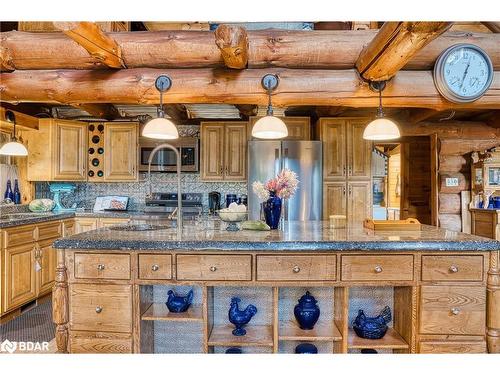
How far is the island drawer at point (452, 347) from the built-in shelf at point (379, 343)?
0.36 feet

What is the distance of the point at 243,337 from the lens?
2203 mm

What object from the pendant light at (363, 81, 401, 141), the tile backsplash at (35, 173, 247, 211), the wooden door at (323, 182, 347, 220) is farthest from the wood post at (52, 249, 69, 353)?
the wooden door at (323, 182, 347, 220)

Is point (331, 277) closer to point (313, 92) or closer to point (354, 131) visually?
point (313, 92)

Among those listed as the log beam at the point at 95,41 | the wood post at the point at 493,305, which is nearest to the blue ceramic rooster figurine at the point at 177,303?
the log beam at the point at 95,41

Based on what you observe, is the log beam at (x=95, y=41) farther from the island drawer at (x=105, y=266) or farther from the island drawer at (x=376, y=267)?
the island drawer at (x=376, y=267)

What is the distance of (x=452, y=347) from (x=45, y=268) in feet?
12.6

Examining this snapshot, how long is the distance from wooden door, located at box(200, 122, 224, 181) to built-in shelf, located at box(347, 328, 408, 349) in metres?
3.07

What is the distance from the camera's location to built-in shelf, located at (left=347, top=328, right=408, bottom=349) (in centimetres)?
216

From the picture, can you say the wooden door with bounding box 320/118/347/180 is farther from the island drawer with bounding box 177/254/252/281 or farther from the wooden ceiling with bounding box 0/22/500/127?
the island drawer with bounding box 177/254/252/281

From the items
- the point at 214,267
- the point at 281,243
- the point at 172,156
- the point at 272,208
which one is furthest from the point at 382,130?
the point at 172,156

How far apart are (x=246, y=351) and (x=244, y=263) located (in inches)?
26.6

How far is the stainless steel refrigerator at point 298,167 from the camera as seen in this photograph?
4457 mm
